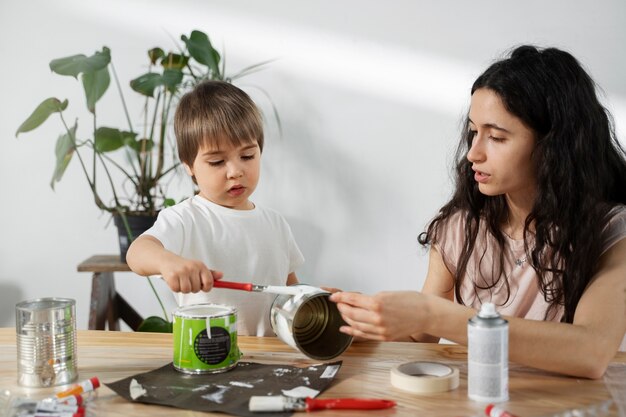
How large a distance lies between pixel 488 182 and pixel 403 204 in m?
1.47

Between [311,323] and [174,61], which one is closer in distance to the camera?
[311,323]

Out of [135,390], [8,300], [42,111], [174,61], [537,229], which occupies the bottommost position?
[8,300]

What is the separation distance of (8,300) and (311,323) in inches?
82.9

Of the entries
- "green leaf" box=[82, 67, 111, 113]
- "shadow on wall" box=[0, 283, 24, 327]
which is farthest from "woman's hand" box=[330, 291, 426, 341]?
"shadow on wall" box=[0, 283, 24, 327]

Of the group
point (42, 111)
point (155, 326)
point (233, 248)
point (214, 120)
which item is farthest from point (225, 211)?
point (42, 111)

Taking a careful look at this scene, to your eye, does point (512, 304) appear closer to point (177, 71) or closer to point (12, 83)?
point (177, 71)

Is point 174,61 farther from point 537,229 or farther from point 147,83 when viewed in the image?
point 537,229

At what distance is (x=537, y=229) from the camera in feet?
4.74

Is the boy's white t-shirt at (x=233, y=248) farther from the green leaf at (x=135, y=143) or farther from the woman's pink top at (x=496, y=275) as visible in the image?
the green leaf at (x=135, y=143)

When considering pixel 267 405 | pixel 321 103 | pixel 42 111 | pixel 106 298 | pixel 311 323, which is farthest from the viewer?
pixel 321 103

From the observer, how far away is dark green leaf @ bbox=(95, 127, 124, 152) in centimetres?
250

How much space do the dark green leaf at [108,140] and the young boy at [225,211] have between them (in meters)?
0.94

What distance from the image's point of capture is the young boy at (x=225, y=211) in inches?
61.1

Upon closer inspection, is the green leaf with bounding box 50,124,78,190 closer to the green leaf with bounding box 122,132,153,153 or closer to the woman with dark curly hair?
the green leaf with bounding box 122,132,153,153
